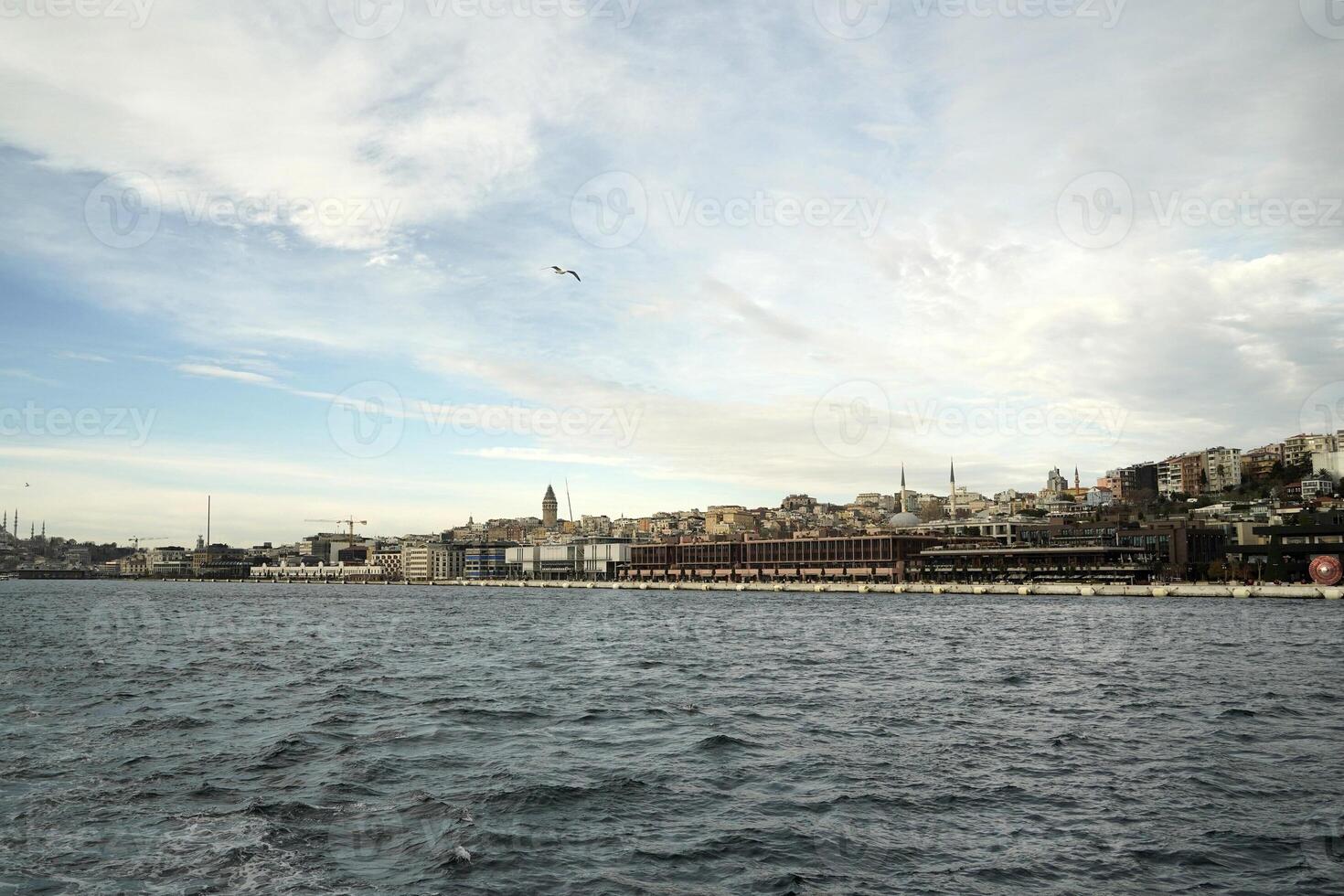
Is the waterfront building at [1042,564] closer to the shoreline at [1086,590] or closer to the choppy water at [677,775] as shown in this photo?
the shoreline at [1086,590]

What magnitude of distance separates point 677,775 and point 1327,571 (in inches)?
4700

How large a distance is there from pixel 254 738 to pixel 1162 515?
686ft

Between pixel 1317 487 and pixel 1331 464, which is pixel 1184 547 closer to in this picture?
pixel 1317 487

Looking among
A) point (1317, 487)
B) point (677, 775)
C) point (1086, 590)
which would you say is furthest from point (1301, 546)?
point (677, 775)

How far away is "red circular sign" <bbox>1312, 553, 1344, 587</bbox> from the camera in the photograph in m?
109

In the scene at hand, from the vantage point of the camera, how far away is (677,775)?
66.8 feet

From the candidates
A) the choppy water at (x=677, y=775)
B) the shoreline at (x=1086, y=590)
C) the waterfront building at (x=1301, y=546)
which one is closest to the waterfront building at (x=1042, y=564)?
the shoreline at (x=1086, y=590)

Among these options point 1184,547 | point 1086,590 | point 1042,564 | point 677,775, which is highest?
point 1184,547

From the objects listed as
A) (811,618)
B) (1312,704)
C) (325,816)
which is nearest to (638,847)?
(325,816)

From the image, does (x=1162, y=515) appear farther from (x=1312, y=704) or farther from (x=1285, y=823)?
(x=1285, y=823)

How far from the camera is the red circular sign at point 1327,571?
359 ft

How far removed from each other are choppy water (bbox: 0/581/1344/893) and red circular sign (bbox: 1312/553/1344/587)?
82.3 m

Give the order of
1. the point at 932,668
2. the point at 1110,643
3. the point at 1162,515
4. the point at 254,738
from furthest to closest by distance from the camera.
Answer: the point at 1162,515 → the point at 1110,643 → the point at 932,668 → the point at 254,738

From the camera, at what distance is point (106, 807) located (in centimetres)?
1742
